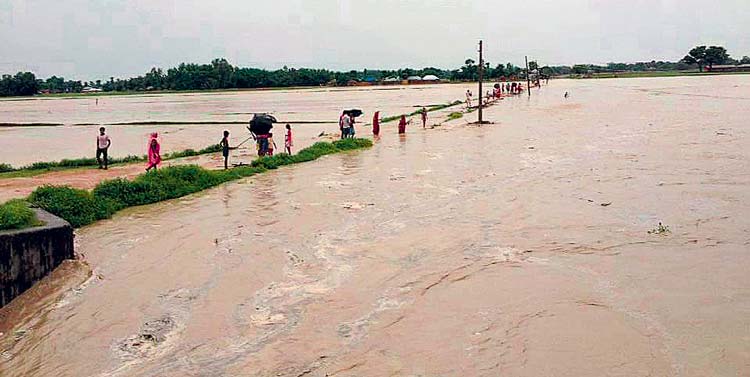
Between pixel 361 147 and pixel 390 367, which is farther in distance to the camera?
pixel 361 147

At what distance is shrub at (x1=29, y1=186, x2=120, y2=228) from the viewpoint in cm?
1143

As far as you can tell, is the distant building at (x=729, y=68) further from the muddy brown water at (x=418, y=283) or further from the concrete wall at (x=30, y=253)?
the concrete wall at (x=30, y=253)

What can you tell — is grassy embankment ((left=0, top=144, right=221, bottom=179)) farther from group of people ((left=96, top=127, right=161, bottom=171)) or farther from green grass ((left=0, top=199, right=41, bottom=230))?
green grass ((left=0, top=199, right=41, bottom=230))

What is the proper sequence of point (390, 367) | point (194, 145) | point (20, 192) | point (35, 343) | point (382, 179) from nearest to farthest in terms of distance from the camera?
1. point (390, 367)
2. point (35, 343)
3. point (20, 192)
4. point (382, 179)
5. point (194, 145)

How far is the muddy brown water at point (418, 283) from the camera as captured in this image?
6.06 m

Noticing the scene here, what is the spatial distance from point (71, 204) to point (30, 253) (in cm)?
383

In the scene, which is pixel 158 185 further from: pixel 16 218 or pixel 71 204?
pixel 16 218

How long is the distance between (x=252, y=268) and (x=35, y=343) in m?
2.82

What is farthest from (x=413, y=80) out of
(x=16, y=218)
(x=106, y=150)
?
(x=16, y=218)

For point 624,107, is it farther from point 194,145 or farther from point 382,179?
point 382,179

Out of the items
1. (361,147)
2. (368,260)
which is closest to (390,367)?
(368,260)

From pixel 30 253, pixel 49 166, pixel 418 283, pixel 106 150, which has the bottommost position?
pixel 418 283

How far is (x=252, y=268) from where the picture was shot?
8938mm

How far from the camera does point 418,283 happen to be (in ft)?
26.3
